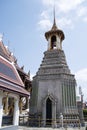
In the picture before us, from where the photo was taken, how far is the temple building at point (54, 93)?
18.6 meters

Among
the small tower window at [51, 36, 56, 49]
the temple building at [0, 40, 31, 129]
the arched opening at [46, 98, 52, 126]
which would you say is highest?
the small tower window at [51, 36, 56, 49]

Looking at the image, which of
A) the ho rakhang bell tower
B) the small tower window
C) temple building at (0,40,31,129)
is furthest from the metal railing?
the small tower window

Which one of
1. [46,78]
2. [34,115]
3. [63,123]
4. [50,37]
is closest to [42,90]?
[46,78]

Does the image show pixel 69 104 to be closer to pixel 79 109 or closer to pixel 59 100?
pixel 59 100

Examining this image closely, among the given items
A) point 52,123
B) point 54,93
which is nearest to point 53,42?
point 54,93

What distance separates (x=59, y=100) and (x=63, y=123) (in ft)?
8.10

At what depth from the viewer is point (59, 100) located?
19.0 metres

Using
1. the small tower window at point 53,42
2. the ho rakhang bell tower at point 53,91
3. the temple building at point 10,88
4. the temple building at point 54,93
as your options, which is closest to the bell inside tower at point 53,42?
the small tower window at point 53,42

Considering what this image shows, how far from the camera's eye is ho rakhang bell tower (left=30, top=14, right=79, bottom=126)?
18.7 metres

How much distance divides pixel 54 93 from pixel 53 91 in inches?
10.3

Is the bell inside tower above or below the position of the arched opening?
above

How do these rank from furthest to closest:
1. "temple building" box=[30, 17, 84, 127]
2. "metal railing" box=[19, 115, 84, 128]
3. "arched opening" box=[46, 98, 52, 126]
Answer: "arched opening" box=[46, 98, 52, 126], "temple building" box=[30, 17, 84, 127], "metal railing" box=[19, 115, 84, 128]

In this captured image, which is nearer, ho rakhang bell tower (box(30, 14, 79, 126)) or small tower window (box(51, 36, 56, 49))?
ho rakhang bell tower (box(30, 14, 79, 126))

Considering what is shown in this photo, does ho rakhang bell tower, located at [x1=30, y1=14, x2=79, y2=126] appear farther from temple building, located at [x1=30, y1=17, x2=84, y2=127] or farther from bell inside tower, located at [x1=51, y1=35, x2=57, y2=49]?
bell inside tower, located at [x1=51, y1=35, x2=57, y2=49]
